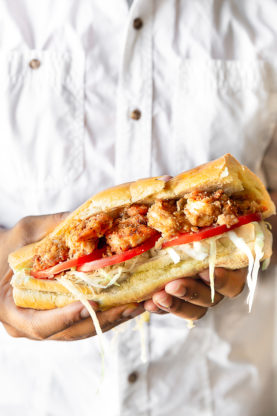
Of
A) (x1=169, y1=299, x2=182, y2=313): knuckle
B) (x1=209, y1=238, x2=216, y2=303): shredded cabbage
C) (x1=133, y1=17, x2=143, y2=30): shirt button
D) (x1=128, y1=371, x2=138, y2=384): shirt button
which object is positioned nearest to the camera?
(x1=209, y1=238, x2=216, y2=303): shredded cabbage

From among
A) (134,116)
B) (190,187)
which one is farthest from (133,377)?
(134,116)

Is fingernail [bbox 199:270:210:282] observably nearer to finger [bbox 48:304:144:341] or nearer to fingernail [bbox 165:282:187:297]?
fingernail [bbox 165:282:187:297]

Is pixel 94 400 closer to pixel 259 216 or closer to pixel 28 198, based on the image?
pixel 28 198

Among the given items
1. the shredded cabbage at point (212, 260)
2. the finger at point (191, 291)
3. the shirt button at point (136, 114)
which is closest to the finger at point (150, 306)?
the finger at point (191, 291)

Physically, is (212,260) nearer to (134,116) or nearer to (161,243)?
(161,243)

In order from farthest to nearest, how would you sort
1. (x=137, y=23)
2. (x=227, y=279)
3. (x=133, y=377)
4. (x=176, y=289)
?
(x=133, y=377) < (x=137, y=23) < (x=227, y=279) < (x=176, y=289)

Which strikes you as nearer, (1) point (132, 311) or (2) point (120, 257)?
(2) point (120, 257)

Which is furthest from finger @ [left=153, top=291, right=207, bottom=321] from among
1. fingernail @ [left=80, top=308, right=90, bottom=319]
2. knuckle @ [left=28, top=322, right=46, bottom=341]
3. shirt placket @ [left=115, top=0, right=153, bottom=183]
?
shirt placket @ [left=115, top=0, right=153, bottom=183]
